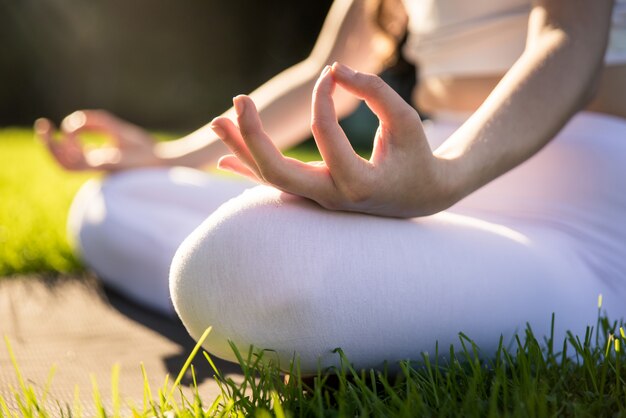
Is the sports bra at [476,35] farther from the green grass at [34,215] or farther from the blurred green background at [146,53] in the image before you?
the blurred green background at [146,53]

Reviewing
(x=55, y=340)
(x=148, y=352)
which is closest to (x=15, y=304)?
(x=55, y=340)

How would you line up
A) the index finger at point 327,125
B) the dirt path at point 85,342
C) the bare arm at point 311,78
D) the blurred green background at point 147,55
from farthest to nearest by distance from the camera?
the blurred green background at point 147,55 → the bare arm at point 311,78 → the dirt path at point 85,342 → the index finger at point 327,125

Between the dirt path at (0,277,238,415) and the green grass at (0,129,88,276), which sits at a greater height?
the green grass at (0,129,88,276)

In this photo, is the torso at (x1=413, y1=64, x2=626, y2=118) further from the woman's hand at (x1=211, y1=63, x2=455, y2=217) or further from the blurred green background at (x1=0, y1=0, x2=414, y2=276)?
the blurred green background at (x1=0, y1=0, x2=414, y2=276)

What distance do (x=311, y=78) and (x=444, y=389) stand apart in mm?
1098

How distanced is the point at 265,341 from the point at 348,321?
104 mm

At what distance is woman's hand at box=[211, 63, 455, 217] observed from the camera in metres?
0.86

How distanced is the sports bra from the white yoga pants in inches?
7.8

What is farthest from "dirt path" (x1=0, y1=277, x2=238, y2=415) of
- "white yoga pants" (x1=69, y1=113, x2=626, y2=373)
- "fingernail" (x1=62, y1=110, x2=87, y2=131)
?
"fingernail" (x1=62, y1=110, x2=87, y2=131)

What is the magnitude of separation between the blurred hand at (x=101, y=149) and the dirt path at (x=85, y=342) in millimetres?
346

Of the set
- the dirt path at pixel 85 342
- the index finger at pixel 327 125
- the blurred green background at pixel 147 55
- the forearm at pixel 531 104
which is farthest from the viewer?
the blurred green background at pixel 147 55

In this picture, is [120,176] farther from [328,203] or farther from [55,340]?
[328,203]

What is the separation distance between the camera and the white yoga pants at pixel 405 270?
937 mm

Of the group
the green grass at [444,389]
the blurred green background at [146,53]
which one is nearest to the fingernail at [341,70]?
the green grass at [444,389]
